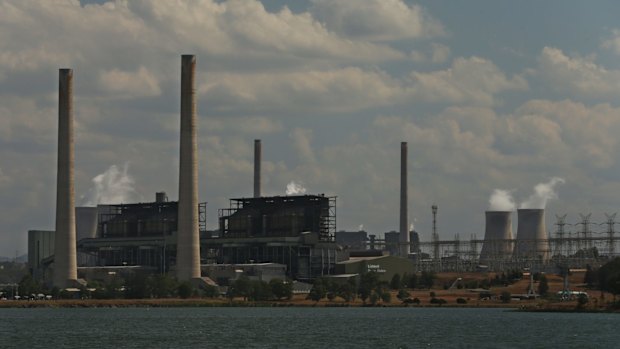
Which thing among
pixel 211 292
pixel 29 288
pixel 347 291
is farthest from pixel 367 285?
pixel 29 288

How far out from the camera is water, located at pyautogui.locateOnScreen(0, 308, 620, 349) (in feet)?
318

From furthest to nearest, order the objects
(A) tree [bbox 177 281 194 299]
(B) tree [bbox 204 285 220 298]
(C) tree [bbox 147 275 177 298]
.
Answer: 1. (B) tree [bbox 204 285 220 298]
2. (C) tree [bbox 147 275 177 298]
3. (A) tree [bbox 177 281 194 299]

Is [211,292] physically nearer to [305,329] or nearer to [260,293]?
[260,293]

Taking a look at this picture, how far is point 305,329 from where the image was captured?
117 meters

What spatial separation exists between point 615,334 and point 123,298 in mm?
96415

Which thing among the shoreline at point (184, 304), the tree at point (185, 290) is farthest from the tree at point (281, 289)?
the tree at point (185, 290)

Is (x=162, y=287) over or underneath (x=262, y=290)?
over

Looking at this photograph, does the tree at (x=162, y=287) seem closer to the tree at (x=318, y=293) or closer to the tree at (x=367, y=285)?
the tree at (x=318, y=293)

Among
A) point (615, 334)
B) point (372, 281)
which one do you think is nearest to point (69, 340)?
point (615, 334)

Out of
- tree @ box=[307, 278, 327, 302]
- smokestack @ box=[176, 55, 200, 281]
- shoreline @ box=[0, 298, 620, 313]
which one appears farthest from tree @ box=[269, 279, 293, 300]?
smokestack @ box=[176, 55, 200, 281]

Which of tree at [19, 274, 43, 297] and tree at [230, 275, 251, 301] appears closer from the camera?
tree at [230, 275, 251, 301]

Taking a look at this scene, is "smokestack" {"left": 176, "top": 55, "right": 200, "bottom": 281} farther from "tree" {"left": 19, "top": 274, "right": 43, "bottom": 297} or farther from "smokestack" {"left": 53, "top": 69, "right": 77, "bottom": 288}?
"tree" {"left": 19, "top": 274, "right": 43, "bottom": 297}

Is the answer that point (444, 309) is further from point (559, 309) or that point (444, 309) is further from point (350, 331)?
point (350, 331)

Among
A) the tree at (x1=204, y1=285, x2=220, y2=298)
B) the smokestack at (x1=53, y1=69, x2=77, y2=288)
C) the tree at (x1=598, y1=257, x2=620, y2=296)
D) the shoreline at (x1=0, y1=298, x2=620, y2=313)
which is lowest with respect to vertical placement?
the shoreline at (x1=0, y1=298, x2=620, y2=313)
